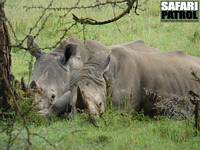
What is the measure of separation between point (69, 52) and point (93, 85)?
0.50m

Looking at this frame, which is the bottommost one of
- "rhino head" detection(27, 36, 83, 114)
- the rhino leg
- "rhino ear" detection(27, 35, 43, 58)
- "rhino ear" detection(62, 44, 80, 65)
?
the rhino leg

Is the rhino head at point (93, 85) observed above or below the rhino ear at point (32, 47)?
below

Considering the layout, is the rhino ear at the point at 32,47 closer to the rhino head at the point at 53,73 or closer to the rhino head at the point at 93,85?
the rhino head at the point at 53,73

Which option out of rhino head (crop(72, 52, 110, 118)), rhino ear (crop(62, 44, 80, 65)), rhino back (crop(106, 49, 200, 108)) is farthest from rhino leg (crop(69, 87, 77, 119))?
rhino back (crop(106, 49, 200, 108))

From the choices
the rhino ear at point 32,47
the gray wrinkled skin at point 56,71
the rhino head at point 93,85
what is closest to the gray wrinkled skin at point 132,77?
the rhino head at point 93,85

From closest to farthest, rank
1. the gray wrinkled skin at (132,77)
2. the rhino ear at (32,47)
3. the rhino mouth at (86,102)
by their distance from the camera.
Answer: the rhino ear at (32,47) < the rhino mouth at (86,102) < the gray wrinkled skin at (132,77)

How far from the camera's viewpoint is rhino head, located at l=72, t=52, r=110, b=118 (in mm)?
7883

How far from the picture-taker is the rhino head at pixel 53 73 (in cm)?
777

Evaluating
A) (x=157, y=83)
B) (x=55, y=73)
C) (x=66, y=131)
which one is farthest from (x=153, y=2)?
(x=66, y=131)

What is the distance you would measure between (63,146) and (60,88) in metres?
1.96

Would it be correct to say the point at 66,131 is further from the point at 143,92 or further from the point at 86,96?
the point at 143,92

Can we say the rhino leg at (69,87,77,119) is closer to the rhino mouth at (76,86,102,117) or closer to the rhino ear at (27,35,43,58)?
the rhino mouth at (76,86,102,117)

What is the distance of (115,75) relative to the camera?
8.66 m

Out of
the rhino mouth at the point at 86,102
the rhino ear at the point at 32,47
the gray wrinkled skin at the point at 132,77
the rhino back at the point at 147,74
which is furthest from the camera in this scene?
the rhino back at the point at 147,74
